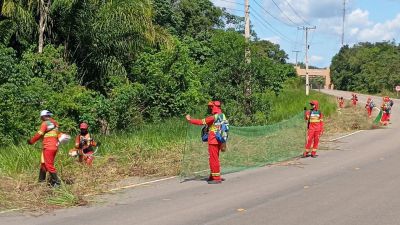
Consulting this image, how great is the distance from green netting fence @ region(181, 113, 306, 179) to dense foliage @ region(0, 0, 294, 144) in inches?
151

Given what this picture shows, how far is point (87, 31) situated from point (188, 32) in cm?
2196

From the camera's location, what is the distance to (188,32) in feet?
142

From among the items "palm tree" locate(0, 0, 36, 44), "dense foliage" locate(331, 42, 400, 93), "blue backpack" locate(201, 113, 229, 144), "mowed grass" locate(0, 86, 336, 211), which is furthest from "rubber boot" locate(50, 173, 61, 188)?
"dense foliage" locate(331, 42, 400, 93)

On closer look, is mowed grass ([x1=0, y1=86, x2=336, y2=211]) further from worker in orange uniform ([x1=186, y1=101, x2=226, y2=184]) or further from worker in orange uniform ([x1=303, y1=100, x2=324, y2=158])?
worker in orange uniform ([x1=186, y1=101, x2=226, y2=184])

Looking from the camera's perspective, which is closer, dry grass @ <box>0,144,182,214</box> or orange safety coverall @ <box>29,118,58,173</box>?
dry grass @ <box>0,144,182,214</box>

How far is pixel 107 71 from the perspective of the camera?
2277 cm

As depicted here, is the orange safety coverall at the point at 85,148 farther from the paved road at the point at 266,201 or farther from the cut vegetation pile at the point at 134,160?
the paved road at the point at 266,201

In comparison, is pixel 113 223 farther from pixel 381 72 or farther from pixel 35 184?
pixel 381 72

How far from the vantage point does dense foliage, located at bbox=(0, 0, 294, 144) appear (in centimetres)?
1819

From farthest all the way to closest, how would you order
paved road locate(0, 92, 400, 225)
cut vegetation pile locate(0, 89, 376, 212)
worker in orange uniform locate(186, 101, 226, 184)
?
worker in orange uniform locate(186, 101, 226, 184)
cut vegetation pile locate(0, 89, 376, 212)
paved road locate(0, 92, 400, 225)

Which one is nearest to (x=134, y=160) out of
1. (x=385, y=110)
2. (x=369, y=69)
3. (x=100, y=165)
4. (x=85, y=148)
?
(x=100, y=165)

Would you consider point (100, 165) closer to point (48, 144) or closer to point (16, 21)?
point (48, 144)

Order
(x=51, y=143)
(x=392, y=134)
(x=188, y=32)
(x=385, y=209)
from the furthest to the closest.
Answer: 1. (x=188, y=32)
2. (x=392, y=134)
3. (x=51, y=143)
4. (x=385, y=209)

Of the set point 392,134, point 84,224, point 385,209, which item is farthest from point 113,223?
point 392,134
